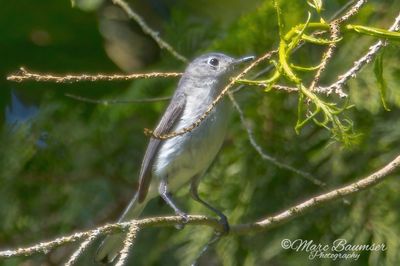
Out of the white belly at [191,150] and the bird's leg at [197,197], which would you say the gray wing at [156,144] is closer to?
the white belly at [191,150]

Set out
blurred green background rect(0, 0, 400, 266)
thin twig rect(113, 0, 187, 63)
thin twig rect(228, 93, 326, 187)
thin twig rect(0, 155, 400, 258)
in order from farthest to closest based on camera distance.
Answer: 1. blurred green background rect(0, 0, 400, 266)
2. thin twig rect(228, 93, 326, 187)
3. thin twig rect(113, 0, 187, 63)
4. thin twig rect(0, 155, 400, 258)

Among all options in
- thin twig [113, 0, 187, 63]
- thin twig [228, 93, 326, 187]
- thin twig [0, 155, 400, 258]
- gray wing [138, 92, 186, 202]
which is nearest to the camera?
thin twig [0, 155, 400, 258]

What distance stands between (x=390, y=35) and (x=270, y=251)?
2.05m

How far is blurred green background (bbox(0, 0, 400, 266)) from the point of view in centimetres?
341

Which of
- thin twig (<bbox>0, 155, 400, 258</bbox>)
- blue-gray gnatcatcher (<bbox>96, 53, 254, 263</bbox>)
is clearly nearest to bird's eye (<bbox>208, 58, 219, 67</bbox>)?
blue-gray gnatcatcher (<bbox>96, 53, 254, 263</bbox>)

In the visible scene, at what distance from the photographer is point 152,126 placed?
402cm

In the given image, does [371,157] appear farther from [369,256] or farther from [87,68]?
[87,68]

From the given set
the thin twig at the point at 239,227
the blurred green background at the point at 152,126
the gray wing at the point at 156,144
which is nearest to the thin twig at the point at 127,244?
the thin twig at the point at 239,227

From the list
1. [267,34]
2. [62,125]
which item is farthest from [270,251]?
[62,125]

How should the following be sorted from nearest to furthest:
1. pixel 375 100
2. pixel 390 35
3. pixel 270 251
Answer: pixel 390 35 < pixel 375 100 < pixel 270 251

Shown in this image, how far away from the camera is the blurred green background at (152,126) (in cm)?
341

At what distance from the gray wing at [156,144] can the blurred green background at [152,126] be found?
0.73ft

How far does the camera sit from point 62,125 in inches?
161

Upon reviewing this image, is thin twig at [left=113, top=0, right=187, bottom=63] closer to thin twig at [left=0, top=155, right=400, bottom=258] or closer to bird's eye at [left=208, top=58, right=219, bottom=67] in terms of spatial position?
bird's eye at [left=208, top=58, right=219, bottom=67]
